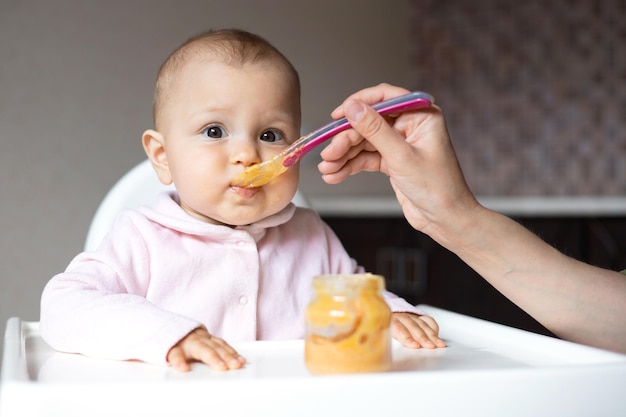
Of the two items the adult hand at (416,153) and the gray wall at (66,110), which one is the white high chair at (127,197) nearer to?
the adult hand at (416,153)

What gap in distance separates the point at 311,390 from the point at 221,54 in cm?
63

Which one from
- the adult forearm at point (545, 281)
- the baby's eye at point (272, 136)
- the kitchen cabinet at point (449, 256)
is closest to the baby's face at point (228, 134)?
the baby's eye at point (272, 136)

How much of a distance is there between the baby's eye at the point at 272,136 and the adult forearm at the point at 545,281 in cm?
26

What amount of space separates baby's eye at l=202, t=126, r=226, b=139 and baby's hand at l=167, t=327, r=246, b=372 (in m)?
0.36

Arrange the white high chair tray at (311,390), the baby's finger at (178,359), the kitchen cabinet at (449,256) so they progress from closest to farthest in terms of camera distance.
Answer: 1. the white high chair tray at (311,390)
2. the baby's finger at (178,359)
3. the kitchen cabinet at (449,256)

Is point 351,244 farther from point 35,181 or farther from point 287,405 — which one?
point 287,405

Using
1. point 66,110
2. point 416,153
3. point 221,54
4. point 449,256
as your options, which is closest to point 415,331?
point 416,153

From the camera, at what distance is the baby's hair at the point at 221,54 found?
112cm

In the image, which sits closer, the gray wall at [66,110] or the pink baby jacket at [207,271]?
the pink baby jacket at [207,271]

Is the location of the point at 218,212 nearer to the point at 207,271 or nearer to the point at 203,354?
the point at 207,271

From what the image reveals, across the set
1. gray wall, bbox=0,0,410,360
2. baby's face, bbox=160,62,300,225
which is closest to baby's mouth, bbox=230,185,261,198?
baby's face, bbox=160,62,300,225

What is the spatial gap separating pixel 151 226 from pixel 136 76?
1966 millimetres

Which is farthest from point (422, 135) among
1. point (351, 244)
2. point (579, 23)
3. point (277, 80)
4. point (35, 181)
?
point (579, 23)

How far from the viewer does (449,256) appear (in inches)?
125
